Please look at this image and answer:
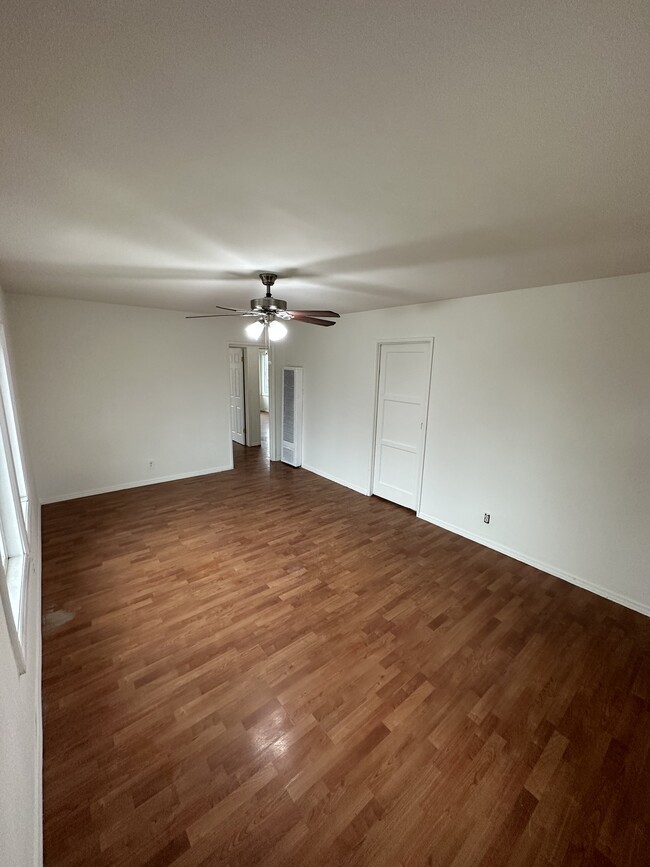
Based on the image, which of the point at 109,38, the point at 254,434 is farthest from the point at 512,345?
the point at 254,434

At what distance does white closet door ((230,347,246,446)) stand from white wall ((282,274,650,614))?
352 centimetres

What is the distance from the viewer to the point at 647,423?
244 centimetres

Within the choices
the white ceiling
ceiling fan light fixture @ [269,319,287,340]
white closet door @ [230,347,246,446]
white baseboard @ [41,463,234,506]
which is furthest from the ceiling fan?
white closet door @ [230,347,246,446]

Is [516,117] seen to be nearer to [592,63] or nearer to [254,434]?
[592,63]

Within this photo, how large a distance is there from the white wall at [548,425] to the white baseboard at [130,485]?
341 centimetres

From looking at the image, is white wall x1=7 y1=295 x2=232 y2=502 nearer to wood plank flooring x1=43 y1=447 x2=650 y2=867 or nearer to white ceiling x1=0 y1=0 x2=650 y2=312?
wood plank flooring x1=43 y1=447 x2=650 y2=867

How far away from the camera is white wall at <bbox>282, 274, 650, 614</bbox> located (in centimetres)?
251

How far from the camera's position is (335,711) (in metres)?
1.75

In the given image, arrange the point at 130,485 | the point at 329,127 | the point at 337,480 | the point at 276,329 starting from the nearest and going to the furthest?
the point at 329,127 → the point at 276,329 → the point at 130,485 → the point at 337,480

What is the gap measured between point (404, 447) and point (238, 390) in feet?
13.1

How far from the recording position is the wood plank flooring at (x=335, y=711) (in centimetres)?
129

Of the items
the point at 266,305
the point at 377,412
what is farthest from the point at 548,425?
the point at 266,305

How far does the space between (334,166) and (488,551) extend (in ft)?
11.3

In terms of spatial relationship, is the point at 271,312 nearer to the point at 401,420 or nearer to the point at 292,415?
the point at 401,420
